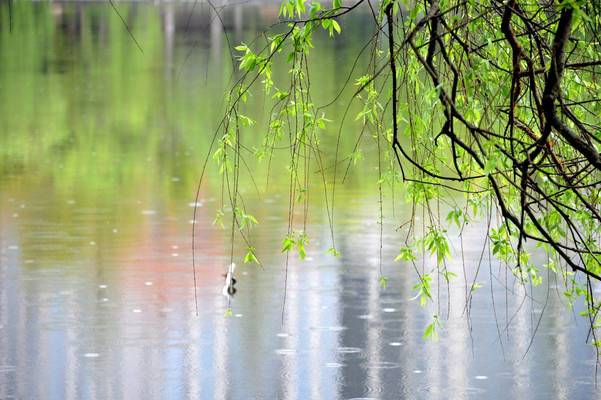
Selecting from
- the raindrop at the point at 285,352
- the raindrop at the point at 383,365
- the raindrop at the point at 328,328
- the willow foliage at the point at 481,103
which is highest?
the willow foliage at the point at 481,103

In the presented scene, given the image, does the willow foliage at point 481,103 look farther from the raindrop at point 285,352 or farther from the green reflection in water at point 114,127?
the raindrop at point 285,352

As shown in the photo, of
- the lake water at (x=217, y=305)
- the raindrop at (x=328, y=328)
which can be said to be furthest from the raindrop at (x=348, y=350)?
the raindrop at (x=328, y=328)

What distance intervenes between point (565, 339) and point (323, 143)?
30.0 feet

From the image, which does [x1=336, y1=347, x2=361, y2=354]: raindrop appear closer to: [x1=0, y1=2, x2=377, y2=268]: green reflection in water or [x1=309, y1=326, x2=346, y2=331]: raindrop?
[x1=309, y1=326, x2=346, y2=331]: raindrop

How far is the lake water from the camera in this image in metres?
6.27

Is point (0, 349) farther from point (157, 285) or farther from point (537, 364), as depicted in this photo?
point (537, 364)

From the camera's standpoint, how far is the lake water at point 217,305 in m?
6.27

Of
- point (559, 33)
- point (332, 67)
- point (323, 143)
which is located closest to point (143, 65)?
point (332, 67)

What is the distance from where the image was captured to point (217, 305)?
7.94m

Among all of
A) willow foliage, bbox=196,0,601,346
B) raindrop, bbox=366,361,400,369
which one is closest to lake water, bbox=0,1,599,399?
raindrop, bbox=366,361,400,369

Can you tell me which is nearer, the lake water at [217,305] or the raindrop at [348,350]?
the lake water at [217,305]

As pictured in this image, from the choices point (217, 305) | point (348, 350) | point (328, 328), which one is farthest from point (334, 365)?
point (217, 305)

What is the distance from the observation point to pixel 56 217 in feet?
35.9

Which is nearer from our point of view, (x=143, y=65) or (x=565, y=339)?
(x=565, y=339)
